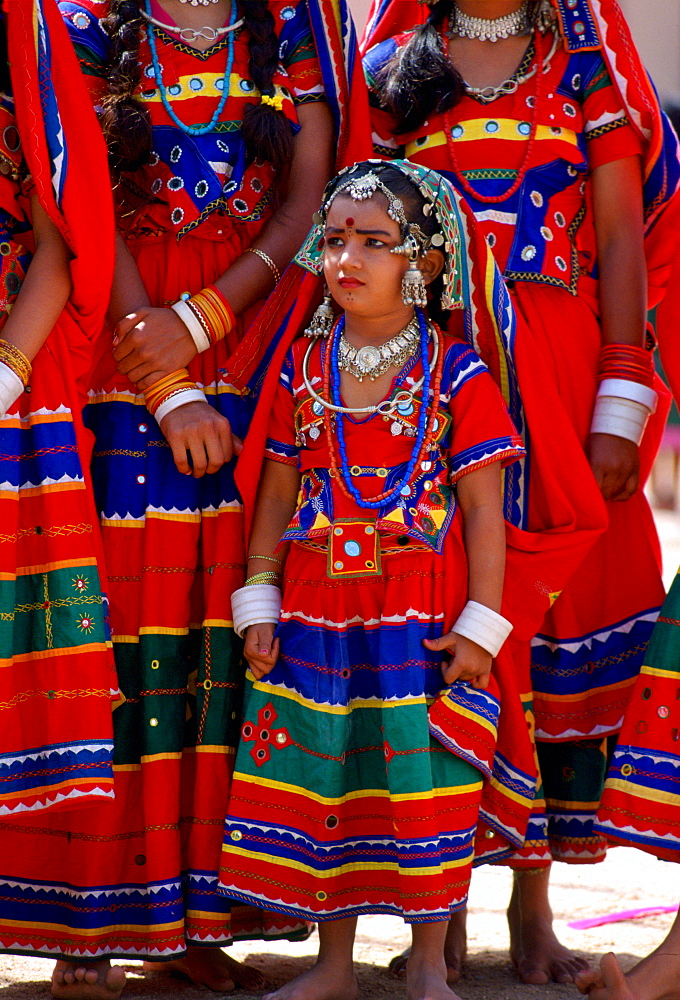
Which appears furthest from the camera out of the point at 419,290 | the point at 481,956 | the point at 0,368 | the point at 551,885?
the point at 551,885

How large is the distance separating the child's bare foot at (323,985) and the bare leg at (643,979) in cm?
50

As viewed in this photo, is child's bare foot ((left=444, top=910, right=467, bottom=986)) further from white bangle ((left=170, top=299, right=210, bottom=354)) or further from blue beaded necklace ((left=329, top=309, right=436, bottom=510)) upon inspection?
white bangle ((left=170, top=299, right=210, bottom=354))

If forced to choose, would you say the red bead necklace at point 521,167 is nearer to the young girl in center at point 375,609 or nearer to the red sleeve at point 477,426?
the young girl in center at point 375,609

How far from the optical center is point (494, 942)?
3.32 m

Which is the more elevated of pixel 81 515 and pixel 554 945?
pixel 81 515

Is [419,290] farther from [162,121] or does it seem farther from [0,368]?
[0,368]

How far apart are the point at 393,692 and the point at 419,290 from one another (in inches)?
34.5

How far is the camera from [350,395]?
2.72 metres

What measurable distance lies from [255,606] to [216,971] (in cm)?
91

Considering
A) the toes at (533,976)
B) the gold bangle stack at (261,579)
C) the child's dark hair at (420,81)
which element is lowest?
the toes at (533,976)

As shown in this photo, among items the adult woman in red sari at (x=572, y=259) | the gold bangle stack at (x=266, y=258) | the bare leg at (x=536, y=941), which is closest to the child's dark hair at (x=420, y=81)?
the adult woman in red sari at (x=572, y=259)

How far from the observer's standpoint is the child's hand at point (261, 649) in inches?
105

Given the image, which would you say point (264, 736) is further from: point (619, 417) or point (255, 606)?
point (619, 417)

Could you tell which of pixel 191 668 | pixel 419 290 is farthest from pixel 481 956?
pixel 419 290
